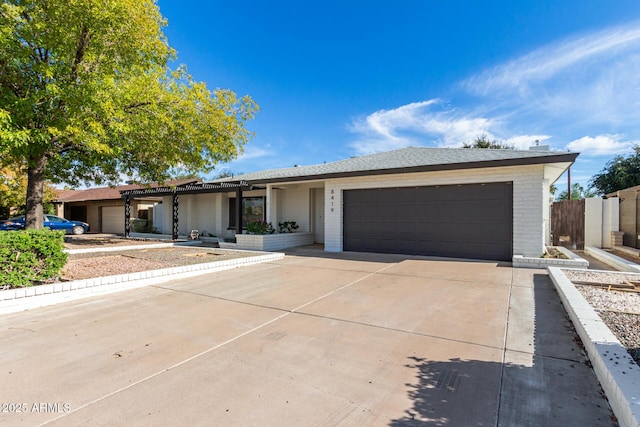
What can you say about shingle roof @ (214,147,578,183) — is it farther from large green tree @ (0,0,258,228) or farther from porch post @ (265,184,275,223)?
large green tree @ (0,0,258,228)

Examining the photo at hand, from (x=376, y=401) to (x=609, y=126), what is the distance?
2677 cm

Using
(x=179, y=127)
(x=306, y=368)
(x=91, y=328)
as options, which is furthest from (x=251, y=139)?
(x=306, y=368)

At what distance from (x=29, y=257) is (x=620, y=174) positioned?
1351 inches

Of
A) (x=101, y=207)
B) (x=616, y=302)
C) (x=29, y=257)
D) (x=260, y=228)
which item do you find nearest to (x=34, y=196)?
(x=29, y=257)

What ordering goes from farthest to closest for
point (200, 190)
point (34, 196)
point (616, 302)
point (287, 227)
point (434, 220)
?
point (200, 190) → point (287, 227) → point (434, 220) → point (34, 196) → point (616, 302)

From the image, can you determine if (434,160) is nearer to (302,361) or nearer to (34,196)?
(302,361)

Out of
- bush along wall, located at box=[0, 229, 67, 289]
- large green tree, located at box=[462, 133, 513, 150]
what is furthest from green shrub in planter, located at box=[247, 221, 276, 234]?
large green tree, located at box=[462, 133, 513, 150]

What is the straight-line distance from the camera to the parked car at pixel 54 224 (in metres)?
17.8

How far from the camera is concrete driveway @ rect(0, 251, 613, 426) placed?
7.85ft

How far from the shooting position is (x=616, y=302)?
4941 mm

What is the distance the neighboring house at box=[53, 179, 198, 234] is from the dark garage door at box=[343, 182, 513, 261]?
1592cm

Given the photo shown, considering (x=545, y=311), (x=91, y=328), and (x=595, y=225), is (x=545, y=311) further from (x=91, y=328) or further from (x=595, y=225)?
(x=595, y=225)

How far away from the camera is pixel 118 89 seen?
735 centimetres

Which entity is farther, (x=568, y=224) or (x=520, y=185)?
(x=568, y=224)
